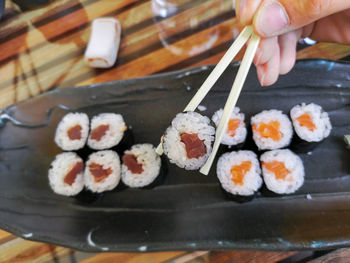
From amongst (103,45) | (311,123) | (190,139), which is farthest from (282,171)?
(103,45)

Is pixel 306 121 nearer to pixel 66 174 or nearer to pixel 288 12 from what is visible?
pixel 288 12

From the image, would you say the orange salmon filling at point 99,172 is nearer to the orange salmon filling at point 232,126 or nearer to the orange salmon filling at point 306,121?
the orange salmon filling at point 232,126

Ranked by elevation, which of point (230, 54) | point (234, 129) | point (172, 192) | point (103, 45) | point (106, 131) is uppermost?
point (103, 45)

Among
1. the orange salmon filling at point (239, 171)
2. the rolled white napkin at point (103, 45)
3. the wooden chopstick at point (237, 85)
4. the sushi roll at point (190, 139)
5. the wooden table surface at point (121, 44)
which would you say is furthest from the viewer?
the wooden table surface at point (121, 44)

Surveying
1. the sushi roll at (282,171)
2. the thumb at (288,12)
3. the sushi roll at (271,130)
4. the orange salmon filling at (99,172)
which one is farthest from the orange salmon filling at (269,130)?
the orange salmon filling at (99,172)

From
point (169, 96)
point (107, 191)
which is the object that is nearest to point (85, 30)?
point (169, 96)

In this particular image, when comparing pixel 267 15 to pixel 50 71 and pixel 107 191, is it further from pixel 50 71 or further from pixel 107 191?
pixel 50 71

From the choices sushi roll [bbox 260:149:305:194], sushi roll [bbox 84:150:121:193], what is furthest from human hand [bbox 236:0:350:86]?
sushi roll [bbox 84:150:121:193]
